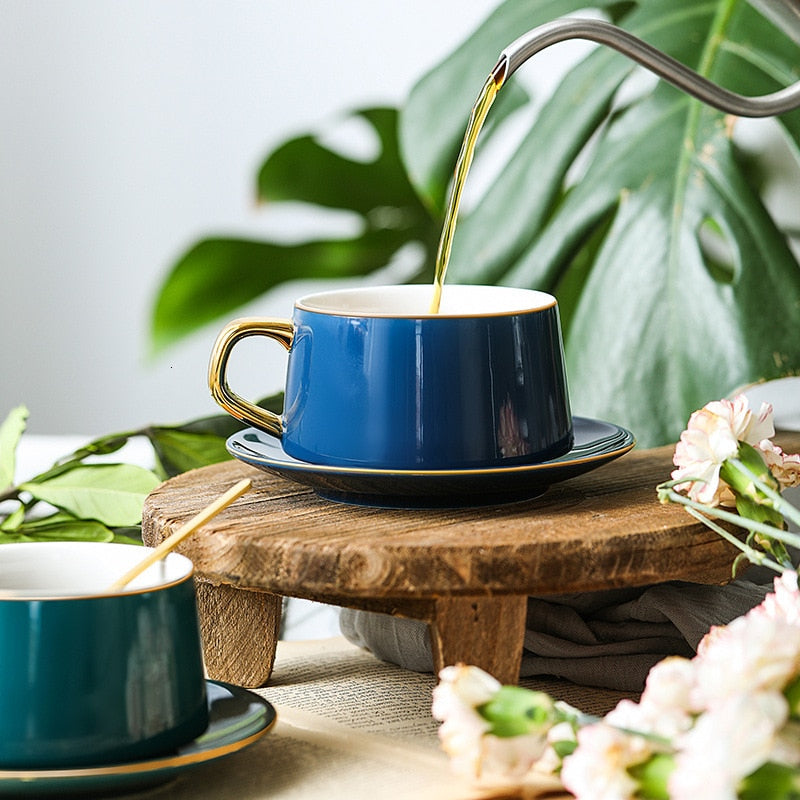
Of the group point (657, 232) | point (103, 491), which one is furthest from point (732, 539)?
point (657, 232)

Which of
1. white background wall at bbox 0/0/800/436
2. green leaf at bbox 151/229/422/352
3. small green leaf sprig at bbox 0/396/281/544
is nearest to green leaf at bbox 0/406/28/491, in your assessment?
small green leaf sprig at bbox 0/396/281/544

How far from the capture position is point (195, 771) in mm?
517

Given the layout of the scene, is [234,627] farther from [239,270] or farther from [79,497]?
[239,270]

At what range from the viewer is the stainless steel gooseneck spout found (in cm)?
62

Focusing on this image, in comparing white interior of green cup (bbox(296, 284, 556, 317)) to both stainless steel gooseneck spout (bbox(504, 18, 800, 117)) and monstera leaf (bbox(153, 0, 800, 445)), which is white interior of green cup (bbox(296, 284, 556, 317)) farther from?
monstera leaf (bbox(153, 0, 800, 445))

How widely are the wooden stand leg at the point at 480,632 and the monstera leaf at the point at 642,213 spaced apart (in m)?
0.47

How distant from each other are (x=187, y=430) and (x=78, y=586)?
1.20 feet

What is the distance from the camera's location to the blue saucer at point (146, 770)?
0.44 metres

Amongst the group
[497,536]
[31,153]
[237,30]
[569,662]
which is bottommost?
[569,662]

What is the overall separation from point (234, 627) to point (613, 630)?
20 cm

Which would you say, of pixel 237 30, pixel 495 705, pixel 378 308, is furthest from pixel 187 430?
pixel 237 30

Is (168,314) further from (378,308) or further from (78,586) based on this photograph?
(78,586)

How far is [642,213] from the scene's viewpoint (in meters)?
1.05

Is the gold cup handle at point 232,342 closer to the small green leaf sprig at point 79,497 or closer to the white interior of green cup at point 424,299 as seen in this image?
the white interior of green cup at point 424,299
